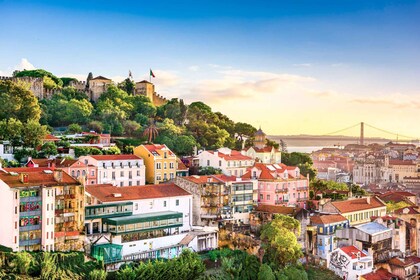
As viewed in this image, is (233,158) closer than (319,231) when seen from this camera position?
No

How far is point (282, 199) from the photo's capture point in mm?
39219

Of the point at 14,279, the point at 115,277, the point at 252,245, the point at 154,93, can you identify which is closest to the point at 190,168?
the point at 252,245

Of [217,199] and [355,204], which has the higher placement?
[217,199]

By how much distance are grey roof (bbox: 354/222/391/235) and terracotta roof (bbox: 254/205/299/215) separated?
465cm

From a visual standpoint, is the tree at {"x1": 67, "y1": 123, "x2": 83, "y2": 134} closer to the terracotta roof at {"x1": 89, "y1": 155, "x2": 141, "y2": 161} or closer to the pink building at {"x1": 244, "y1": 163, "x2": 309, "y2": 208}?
the terracotta roof at {"x1": 89, "y1": 155, "x2": 141, "y2": 161}

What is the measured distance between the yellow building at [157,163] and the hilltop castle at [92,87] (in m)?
18.1

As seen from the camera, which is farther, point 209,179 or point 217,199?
point 209,179

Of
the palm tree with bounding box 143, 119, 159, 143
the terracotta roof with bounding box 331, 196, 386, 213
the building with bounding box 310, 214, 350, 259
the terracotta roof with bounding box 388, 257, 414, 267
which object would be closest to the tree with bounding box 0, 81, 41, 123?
the palm tree with bounding box 143, 119, 159, 143

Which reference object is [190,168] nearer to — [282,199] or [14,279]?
[282,199]

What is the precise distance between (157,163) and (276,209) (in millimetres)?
8242

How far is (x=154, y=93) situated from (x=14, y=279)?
46.1 m

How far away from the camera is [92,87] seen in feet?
196

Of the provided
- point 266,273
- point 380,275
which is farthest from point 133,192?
point 380,275

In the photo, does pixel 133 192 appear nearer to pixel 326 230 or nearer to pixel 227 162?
pixel 227 162
